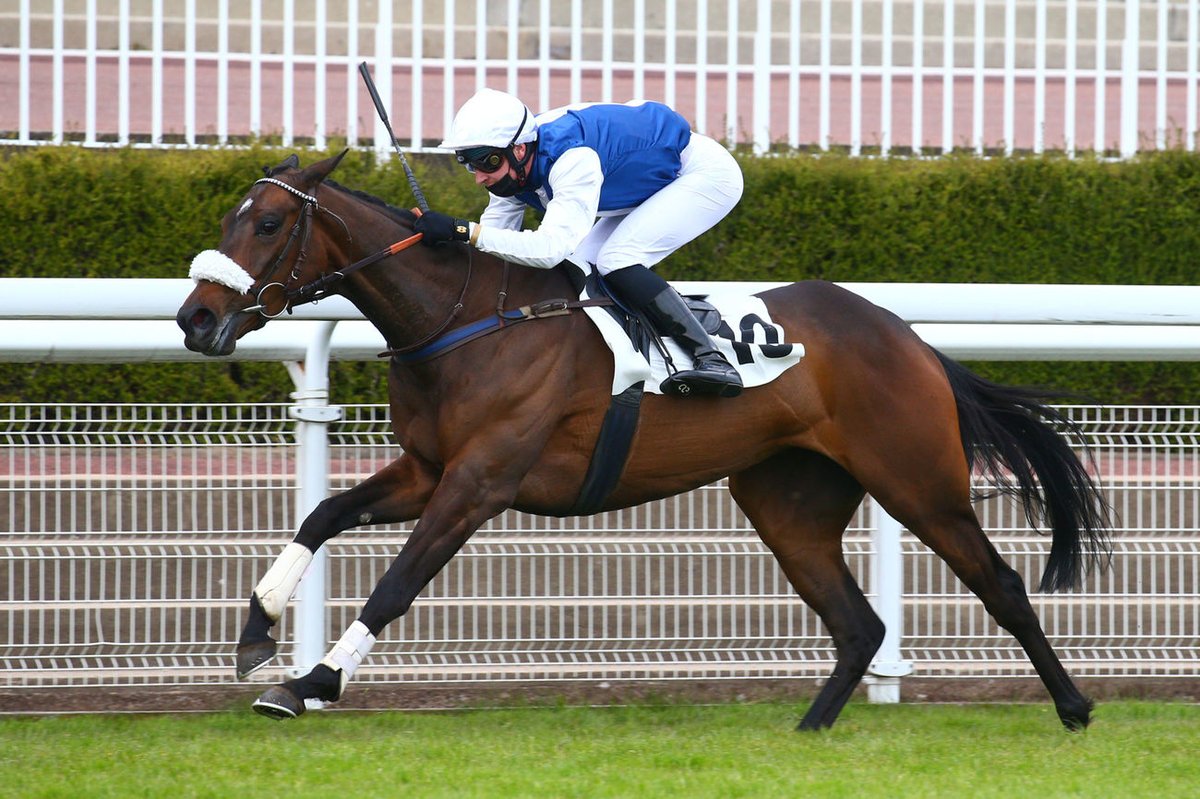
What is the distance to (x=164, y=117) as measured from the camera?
9406 millimetres

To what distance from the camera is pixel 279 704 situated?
3.66m

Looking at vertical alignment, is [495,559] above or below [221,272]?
→ below

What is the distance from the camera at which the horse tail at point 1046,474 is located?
4.57 metres

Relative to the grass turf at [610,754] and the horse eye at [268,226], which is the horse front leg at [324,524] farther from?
the horse eye at [268,226]

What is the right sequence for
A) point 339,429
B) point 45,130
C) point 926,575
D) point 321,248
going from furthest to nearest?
point 45,130 < point 926,575 < point 339,429 < point 321,248

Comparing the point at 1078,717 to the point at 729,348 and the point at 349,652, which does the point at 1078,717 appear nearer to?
the point at 729,348

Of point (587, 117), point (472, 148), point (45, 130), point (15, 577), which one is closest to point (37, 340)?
point (15, 577)

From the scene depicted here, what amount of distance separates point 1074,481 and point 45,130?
705 centimetres

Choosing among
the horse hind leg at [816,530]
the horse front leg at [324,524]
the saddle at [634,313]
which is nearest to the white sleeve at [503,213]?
the saddle at [634,313]

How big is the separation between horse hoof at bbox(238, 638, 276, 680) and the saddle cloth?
46.6 inches

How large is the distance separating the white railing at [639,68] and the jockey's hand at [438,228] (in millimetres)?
4964

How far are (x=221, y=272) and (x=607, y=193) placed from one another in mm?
1194

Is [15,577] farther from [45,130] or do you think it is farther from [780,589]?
[45,130]

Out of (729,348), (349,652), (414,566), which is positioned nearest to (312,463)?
(414,566)
